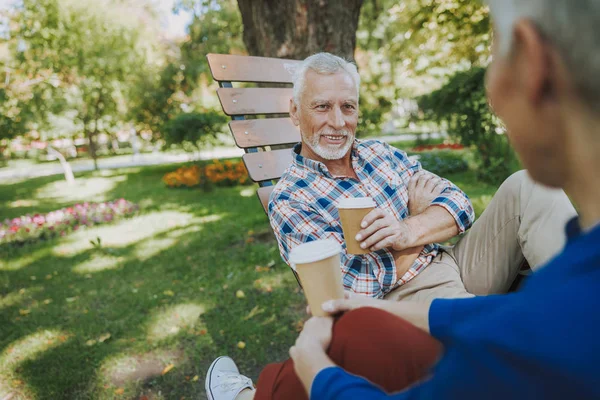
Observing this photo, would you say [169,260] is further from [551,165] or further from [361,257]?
[551,165]

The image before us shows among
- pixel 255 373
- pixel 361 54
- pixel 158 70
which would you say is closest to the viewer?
pixel 255 373

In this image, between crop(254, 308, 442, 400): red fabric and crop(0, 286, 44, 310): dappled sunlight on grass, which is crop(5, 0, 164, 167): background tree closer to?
crop(0, 286, 44, 310): dappled sunlight on grass

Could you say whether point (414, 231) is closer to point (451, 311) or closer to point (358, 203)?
point (358, 203)

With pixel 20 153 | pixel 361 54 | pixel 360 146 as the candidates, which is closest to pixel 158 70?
pixel 361 54

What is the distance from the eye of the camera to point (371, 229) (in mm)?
1726

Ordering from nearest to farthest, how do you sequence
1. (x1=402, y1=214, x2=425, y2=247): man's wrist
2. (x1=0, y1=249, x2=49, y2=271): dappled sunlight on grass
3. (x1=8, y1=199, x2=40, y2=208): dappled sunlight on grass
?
(x1=402, y1=214, x2=425, y2=247): man's wrist < (x1=0, y1=249, x2=49, y2=271): dappled sunlight on grass < (x1=8, y1=199, x2=40, y2=208): dappled sunlight on grass

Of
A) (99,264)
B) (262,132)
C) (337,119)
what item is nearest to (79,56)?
(99,264)

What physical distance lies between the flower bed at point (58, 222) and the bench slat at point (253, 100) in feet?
15.1

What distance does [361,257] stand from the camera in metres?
1.93

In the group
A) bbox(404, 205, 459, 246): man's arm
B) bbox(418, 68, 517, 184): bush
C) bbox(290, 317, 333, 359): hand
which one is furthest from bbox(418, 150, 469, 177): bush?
bbox(290, 317, 333, 359): hand

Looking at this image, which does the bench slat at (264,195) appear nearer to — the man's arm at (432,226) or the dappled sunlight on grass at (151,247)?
the man's arm at (432,226)

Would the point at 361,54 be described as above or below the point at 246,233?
above

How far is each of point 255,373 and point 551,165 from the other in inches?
92.8

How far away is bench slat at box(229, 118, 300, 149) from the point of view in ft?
9.11
